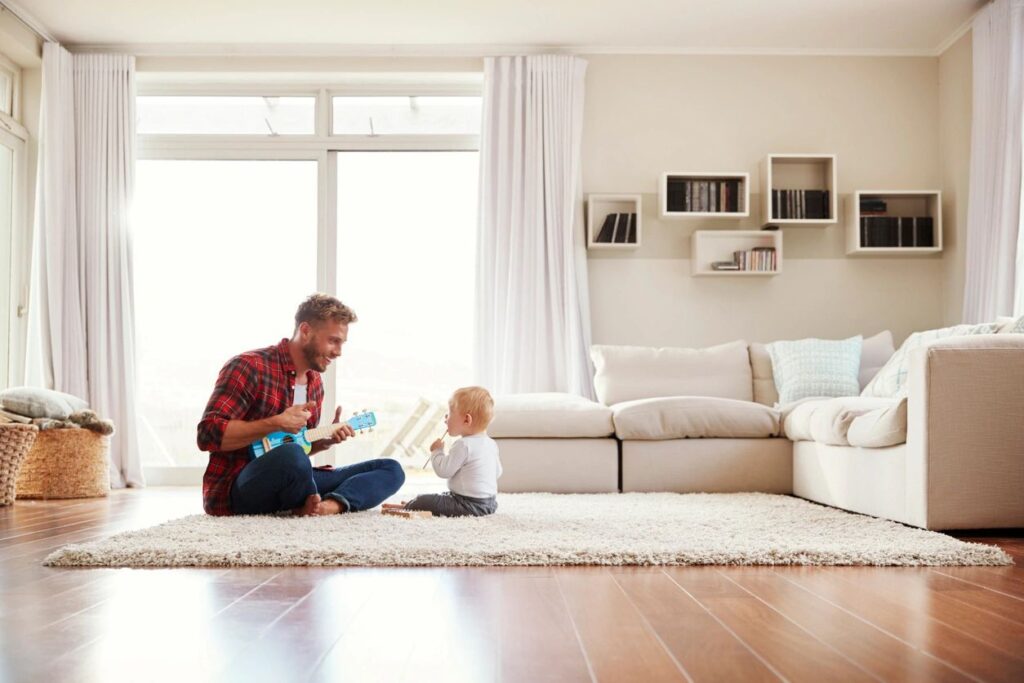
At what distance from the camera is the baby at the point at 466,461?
10.5 ft

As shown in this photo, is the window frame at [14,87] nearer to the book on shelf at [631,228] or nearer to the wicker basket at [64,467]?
the wicker basket at [64,467]

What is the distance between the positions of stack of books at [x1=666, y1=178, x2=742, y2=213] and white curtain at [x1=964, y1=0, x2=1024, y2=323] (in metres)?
1.27

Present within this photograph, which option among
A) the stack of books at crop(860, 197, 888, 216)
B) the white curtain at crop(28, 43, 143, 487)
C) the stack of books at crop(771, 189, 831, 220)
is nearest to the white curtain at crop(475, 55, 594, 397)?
the stack of books at crop(771, 189, 831, 220)

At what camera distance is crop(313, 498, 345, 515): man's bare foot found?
3178mm

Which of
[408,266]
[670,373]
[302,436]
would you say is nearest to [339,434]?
[302,436]

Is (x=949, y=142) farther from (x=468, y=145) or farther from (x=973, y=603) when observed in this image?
(x=973, y=603)

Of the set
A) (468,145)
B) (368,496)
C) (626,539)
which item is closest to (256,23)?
(468,145)

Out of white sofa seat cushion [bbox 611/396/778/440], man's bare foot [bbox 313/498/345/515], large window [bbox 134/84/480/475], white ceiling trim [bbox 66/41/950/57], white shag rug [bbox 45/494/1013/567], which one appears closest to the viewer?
white shag rug [bbox 45/494/1013/567]

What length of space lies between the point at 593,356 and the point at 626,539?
8.51 ft

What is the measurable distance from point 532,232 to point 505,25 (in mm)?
1172

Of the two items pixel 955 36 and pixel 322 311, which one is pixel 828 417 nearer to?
pixel 322 311

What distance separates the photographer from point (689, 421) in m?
4.45

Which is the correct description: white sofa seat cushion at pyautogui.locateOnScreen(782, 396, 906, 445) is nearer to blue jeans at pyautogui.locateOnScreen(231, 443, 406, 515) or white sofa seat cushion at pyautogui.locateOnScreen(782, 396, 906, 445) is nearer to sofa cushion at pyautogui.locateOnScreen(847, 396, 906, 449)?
sofa cushion at pyautogui.locateOnScreen(847, 396, 906, 449)

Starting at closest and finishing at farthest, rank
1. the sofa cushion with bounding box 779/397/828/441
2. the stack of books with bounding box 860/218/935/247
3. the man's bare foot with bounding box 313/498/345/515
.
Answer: the man's bare foot with bounding box 313/498/345/515 < the sofa cushion with bounding box 779/397/828/441 < the stack of books with bounding box 860/218/935/247
